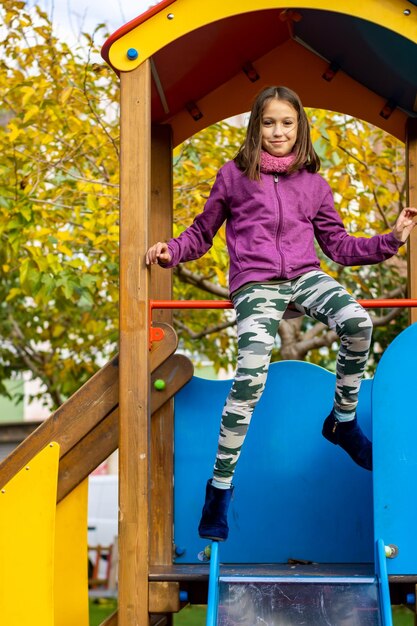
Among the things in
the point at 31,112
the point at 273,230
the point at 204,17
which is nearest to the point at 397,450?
the point at 273,230

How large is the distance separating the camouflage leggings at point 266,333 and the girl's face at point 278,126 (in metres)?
0.59

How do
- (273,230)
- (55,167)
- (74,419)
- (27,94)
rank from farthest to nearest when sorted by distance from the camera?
(55,167), (27,94), (74,419), (273,230)

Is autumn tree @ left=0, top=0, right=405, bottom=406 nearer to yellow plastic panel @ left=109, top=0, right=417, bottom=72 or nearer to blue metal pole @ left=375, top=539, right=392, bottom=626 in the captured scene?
yellow plastic panel @ left=109, top=0, right=417, bottom=72

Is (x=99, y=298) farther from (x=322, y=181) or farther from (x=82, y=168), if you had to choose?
(x=322, y=181)

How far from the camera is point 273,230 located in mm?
4594

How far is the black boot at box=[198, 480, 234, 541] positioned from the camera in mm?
4383

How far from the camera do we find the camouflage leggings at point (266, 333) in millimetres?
4410

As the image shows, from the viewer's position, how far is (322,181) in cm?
486

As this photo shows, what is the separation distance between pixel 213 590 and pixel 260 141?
1.90 m

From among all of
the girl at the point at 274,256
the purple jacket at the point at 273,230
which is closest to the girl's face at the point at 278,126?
the girl at the point at 274,256

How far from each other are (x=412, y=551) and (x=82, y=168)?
6136mm

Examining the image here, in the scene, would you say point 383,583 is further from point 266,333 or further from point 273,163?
point 273,163

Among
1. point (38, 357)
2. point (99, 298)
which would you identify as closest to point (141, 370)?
point (99, 298)

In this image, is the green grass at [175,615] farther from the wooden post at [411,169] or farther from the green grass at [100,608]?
the wooden post at [411,169]
